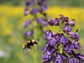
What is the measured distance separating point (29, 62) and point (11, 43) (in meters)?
2.60

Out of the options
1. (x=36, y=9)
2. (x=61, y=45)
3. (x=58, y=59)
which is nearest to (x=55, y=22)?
(x=61, y=45)

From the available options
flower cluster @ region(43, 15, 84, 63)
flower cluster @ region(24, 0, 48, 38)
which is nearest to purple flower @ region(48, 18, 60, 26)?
flower cluster @ region(43, 15, 84, 63)

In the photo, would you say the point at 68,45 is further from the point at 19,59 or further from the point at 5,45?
the point at 5,45

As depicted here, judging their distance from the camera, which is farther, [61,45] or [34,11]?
[34,11]

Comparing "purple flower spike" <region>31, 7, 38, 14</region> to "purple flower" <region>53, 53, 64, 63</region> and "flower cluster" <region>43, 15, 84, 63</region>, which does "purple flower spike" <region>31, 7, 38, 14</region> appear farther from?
"purple flower" <region>53, 53, 64, 63</region>

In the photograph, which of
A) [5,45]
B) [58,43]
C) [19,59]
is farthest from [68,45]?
[5,45]

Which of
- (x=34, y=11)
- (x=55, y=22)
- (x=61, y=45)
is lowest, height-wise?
(x=61, y=45)

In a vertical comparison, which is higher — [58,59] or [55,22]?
[55,22]

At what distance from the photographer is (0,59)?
8.03 meters

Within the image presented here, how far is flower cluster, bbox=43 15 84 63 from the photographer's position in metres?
3.08

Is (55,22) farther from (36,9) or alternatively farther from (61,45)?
(36,9)

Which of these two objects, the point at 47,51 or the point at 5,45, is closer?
the point at 47,51

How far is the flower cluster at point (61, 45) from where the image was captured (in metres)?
3.08

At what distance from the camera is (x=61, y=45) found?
124 inches
